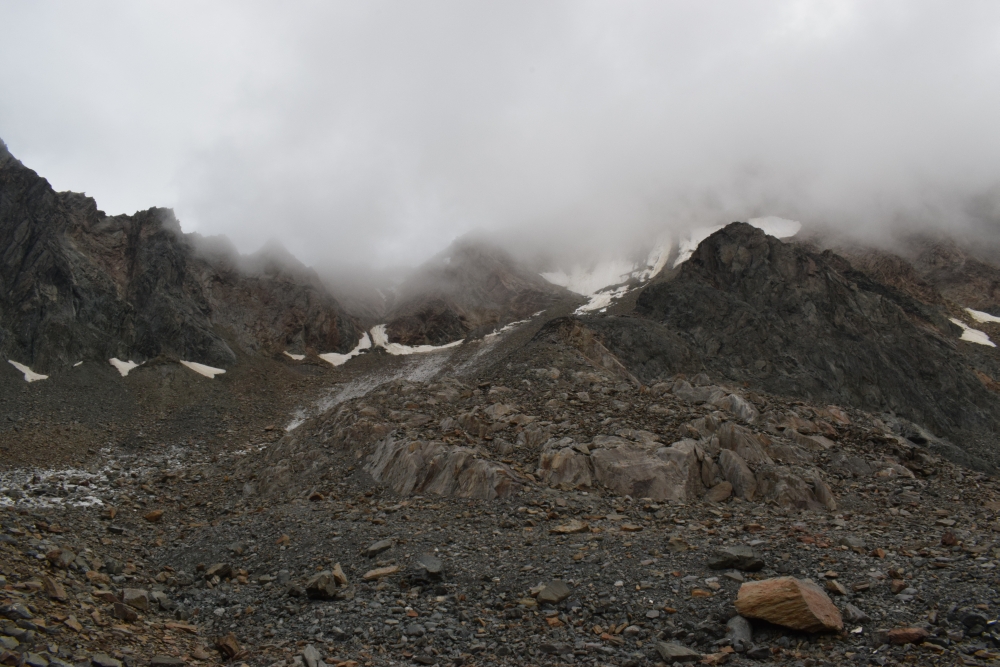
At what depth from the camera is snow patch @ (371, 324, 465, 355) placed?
89.9 metres

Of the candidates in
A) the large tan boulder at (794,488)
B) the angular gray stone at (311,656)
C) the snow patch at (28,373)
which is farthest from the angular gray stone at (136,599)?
the snow patch at (28,373)

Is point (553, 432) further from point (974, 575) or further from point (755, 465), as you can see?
point (974, 575)

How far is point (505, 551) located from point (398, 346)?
80227 millimetres

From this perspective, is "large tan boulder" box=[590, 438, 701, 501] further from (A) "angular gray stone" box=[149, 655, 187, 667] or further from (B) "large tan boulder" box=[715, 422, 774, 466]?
(A) "angular gray stone" box=[149, 655, 187, 667]

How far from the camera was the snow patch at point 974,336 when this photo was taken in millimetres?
79062

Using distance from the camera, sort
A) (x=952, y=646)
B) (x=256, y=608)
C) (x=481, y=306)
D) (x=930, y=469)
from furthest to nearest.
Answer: (x=481, y=306), (x=930, y=469), (x=256, y=608), (x=952, y=646)

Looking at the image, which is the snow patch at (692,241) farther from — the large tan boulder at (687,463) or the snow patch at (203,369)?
the large tan boulder at (687,463)

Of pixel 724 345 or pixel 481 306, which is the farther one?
pixel 481 306

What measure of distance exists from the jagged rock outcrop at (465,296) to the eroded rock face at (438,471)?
73.2 meters

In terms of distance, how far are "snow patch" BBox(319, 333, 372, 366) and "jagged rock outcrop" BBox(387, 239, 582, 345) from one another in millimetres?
5460

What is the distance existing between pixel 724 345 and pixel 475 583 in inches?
2320

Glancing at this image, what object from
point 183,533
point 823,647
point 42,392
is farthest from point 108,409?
point 823,647

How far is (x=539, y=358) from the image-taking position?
31.7 meters

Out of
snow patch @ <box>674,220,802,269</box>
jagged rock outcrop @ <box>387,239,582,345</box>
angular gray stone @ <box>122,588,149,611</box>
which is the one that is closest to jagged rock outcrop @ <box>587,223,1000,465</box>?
jagged rock outcrop @ <box>387,239,582,345</box>
